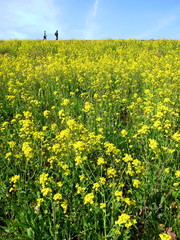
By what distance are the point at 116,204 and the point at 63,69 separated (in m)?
5.25

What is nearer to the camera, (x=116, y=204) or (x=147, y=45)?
(x=116, y=204)

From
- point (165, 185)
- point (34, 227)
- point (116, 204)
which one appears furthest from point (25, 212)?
point (165, 185)

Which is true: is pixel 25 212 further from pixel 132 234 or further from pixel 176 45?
pixel 176 45

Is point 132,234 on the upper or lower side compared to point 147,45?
lower

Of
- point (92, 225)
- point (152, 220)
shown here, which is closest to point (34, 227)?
point (92, 225)

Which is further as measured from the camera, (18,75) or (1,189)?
(18,75)

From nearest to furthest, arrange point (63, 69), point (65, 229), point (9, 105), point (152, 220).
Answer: point (65, 229), point (152, 220), point (9, 105), point (63, 69)

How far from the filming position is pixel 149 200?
2.31 metres

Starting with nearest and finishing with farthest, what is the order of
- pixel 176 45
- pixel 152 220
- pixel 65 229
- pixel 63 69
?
pixel 65 229, pixel 152 220, pixel 63 69, pixel 176 45

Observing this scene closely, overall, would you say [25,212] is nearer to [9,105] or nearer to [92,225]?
[92,225]

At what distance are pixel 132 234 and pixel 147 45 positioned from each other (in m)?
14.0

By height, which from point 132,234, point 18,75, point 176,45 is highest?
point 176,45

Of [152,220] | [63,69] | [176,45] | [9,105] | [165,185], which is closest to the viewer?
[152,220]

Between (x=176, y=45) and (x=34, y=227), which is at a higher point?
(x=176, y=45)
